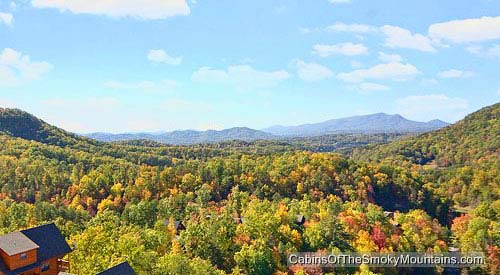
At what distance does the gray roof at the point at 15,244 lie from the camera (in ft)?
95.9

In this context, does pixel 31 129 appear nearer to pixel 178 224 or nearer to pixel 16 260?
pixel 178 224

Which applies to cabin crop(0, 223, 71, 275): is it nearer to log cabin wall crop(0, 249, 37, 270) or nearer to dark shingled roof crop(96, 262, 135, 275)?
log cabin wall crop(0, 249, 37, 270)

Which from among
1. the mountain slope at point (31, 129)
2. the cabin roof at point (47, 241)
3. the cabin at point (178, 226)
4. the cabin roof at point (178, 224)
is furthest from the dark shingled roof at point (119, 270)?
the mountain slope at point (31, 129)

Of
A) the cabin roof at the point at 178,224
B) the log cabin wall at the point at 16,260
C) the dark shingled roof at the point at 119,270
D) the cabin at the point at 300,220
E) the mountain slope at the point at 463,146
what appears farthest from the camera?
the mountain slope at the point at 463,146

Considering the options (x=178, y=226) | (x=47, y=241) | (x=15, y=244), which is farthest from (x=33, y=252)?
(x=178, y=226)

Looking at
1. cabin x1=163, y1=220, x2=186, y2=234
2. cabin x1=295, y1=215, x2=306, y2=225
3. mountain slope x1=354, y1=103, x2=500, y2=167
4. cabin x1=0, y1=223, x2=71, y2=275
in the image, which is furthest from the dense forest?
cabin x1=0, y1=223, x2=71, y2=275

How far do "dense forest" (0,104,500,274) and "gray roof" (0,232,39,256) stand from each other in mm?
4978

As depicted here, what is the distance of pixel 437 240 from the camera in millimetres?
67438

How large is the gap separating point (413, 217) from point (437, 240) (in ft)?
34.7

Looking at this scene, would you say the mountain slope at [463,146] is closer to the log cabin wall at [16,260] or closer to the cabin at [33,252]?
the cabin at [33,252]

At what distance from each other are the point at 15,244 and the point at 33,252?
4.89 ft

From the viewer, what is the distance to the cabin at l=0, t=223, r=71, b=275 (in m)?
29.2

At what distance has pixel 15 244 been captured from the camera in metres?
30.0

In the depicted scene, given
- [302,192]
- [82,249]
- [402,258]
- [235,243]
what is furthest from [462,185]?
[82,249]
